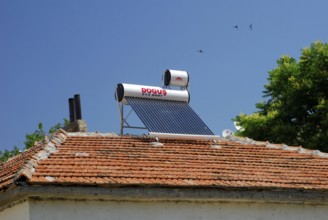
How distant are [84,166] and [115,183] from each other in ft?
3.52

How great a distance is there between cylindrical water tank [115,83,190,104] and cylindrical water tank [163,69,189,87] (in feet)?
0.77

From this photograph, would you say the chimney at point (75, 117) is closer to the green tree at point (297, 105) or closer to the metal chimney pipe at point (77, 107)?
the metal chimney pipe at point (77, 107)

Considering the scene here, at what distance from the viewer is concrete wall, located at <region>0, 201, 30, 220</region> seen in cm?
1168

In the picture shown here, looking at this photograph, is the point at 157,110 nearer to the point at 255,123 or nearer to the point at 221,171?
the point at 221,171

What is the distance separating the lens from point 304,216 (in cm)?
1379

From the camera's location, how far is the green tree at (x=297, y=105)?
93.2ft

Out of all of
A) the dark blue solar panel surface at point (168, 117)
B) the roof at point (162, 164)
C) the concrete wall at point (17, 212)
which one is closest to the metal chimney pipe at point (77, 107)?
the dark blue solar panel surface at point (168, 117)

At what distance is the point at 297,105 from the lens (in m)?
29.3

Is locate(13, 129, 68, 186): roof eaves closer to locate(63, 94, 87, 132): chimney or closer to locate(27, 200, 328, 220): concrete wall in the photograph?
locate(27, 200, 328, 220): concrete wall

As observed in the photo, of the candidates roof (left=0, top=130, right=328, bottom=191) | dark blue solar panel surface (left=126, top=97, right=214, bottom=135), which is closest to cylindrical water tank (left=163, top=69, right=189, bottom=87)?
dark blue solar panel surface (left=126, top=97, right=214, bottom=135)

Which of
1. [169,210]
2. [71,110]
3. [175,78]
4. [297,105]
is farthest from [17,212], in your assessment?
[297,105]

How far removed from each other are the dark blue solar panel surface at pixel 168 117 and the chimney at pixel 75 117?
113 centimetres

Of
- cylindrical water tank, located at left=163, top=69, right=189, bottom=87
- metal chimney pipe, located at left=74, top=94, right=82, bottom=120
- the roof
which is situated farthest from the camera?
cylindrical water tank, located at left=163, top=69, right=189, bottom=87

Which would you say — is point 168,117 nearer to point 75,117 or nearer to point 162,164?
point 75,117
